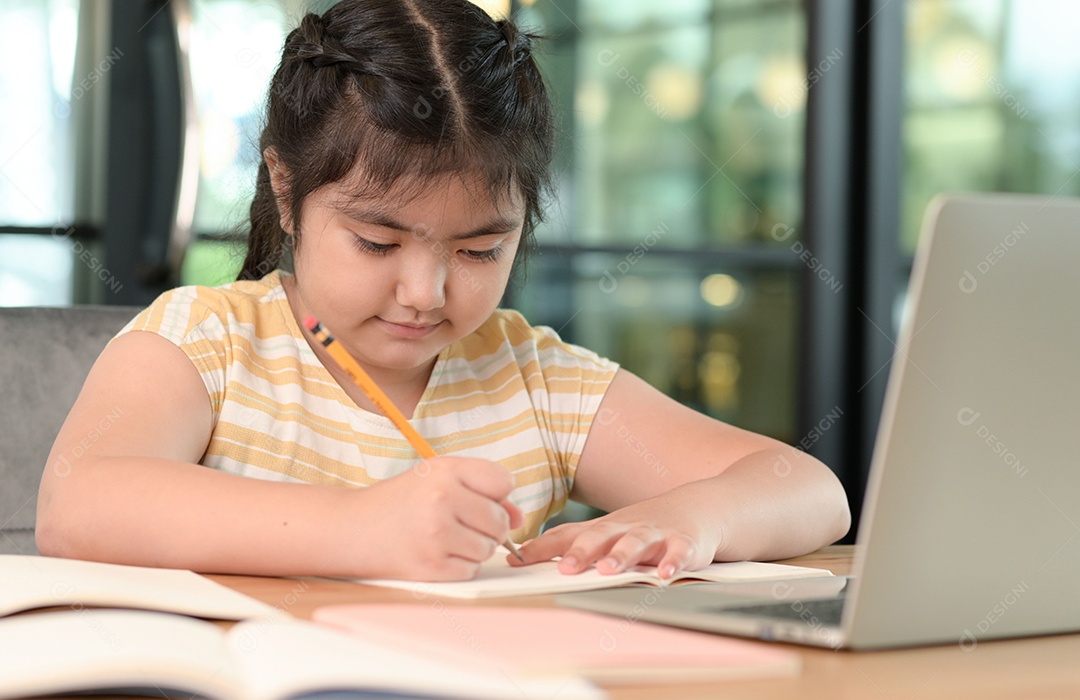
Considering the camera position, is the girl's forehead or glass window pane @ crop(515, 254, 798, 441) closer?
the girl's forehead

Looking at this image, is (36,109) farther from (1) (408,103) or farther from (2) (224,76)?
(1) (408,103)

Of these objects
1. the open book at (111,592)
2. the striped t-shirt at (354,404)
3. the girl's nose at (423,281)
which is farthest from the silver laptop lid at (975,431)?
the striped t-shirt at (354,404)

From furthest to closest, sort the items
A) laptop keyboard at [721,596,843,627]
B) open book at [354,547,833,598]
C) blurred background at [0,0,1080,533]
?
blurred background at [0,0,1080,533] < open book at [354,547,833,598] < laptop keyboard at [721,596,843,627]

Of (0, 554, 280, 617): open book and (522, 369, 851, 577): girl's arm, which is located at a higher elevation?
(0, 554, 280, 617): open book

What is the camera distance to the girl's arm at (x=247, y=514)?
71cm

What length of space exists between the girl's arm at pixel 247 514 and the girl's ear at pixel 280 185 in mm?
266

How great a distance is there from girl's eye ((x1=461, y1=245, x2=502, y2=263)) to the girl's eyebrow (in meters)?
0.02

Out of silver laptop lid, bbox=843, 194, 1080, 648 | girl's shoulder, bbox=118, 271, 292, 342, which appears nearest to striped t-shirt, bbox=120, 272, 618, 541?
girl's shoulder, bbox=118, 271, 292, 342

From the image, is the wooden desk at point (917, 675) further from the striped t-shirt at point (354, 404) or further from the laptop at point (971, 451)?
the striped t-shirt at point (354, 404)

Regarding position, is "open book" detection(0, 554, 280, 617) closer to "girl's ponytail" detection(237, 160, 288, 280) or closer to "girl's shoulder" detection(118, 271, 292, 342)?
"girl's shoulder" detection(118, 271, 292, 342)

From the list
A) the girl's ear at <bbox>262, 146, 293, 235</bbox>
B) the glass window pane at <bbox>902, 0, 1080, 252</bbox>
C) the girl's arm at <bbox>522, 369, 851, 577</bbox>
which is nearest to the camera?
the girl's arm at <bbox>522, 369, 851, 577</bbox>

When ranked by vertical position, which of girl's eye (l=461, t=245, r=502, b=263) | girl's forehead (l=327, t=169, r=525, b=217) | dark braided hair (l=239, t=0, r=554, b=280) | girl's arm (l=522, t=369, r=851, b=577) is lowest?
girl's arm (l=522, t=369, r=851, b=577)

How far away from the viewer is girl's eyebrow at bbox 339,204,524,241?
95cm

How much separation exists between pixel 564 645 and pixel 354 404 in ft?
2.14
